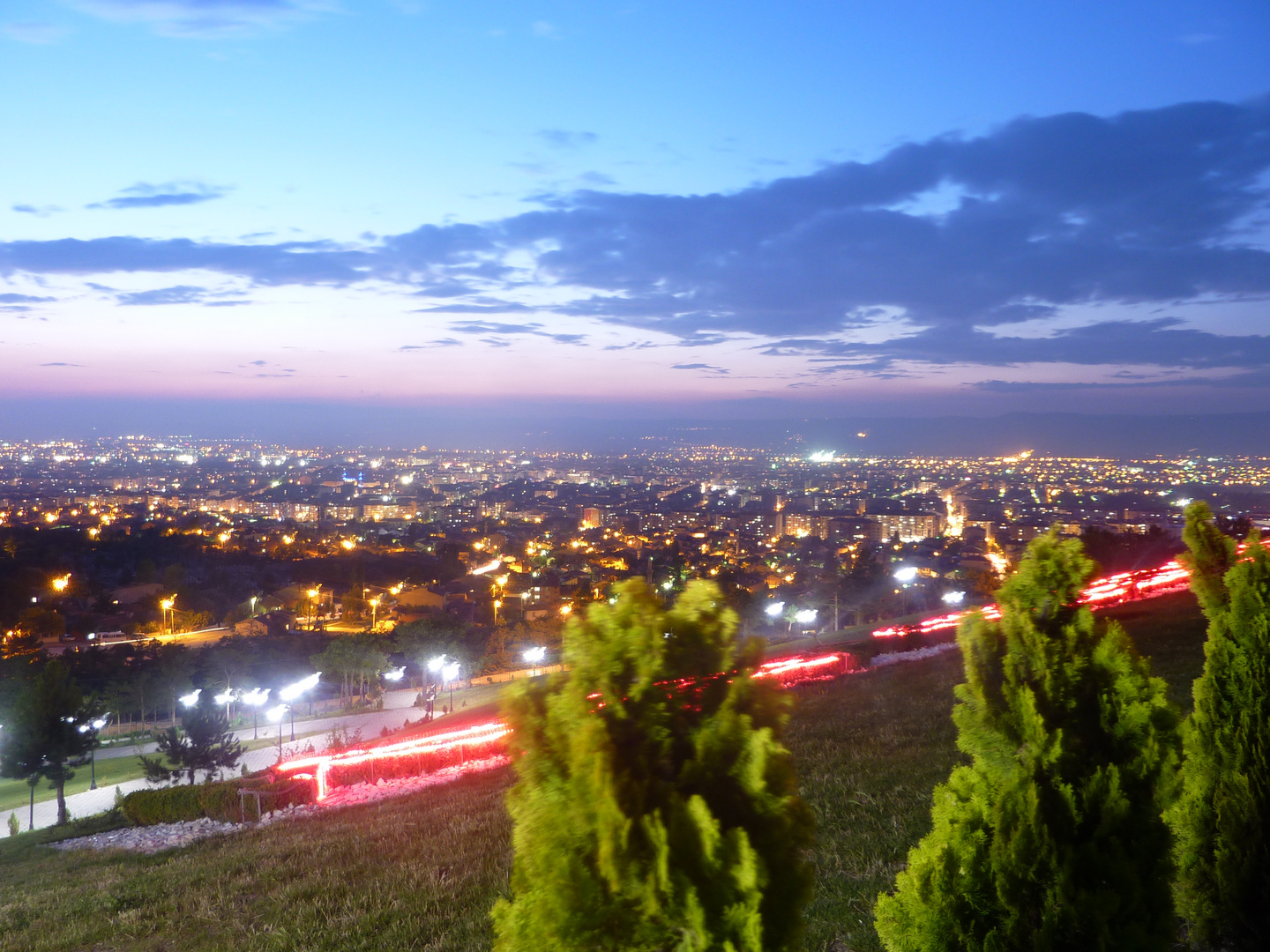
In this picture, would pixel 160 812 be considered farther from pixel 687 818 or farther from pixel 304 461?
pixel 304 461

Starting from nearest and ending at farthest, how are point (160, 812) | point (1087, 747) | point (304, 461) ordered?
point (1087, 747) < point (160, 812) < point (304, 461)

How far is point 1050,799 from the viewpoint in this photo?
8.79ft

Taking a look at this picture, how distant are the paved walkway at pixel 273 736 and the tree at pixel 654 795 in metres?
16.0

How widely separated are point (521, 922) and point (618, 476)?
120 m

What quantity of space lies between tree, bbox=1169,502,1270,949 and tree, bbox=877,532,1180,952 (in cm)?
95

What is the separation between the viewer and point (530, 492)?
3999 inches

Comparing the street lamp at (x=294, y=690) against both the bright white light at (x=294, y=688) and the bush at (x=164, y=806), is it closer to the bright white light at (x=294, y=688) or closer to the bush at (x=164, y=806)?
the bright white light at (x=294, y=688)

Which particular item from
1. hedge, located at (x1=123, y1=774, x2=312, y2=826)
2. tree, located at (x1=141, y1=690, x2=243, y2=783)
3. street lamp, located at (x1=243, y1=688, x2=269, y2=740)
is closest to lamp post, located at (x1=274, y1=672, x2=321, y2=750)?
street lamp, located at (x1=243, y1=688, x2=269, y2=740)

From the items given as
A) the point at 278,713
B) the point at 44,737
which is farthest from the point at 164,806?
the point at 278,713

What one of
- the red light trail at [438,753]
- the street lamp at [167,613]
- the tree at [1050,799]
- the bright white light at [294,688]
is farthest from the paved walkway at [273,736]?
the street lamp at [167,613]

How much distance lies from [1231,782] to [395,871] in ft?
17.9

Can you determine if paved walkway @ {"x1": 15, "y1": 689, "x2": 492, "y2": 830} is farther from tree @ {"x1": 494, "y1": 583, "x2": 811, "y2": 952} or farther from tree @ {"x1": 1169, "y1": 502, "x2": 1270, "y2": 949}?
tree @ {"x1": 1169, "y1": 502, "x2": 1270, "y2": 949}

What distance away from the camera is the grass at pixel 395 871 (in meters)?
4.68

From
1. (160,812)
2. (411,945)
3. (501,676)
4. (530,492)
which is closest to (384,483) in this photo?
(530,492)
